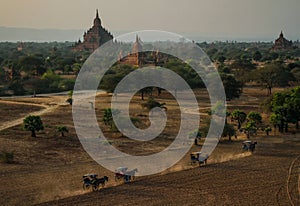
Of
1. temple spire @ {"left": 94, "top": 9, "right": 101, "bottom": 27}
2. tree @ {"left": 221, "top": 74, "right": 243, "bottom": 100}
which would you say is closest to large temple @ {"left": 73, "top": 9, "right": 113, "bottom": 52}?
temple spire @ {"left": 94, "top": 9, "right": 101, "bottom": 27}

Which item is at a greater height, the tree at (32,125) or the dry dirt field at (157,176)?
the tree at (32,125)

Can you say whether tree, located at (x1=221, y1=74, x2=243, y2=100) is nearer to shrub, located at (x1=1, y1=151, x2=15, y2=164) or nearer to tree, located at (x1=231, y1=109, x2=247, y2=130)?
tree, located at (x1=231, y1=109, x2=247, y2=130)

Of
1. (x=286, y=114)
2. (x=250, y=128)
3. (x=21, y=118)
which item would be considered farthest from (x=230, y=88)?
(x=21, y=118)

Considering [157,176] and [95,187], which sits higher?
[157,176]

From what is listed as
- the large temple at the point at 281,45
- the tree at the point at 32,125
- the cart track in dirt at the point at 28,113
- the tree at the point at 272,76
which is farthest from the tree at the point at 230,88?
the large temple at the point at 281,45

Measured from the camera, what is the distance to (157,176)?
1456cm

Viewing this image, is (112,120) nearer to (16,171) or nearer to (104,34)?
(16,171)

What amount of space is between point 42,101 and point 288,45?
87.3 metres

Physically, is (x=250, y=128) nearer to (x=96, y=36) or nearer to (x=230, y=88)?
(x=230, y=88)

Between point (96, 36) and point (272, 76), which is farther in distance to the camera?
point (96, 36)

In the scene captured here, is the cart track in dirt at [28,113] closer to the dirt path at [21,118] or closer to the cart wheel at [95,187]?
the dirt path at [21,118]

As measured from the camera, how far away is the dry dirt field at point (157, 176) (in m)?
12.5

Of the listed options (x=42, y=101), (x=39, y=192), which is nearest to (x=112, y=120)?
(x=39, y=192)

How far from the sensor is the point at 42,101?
3550 cm
